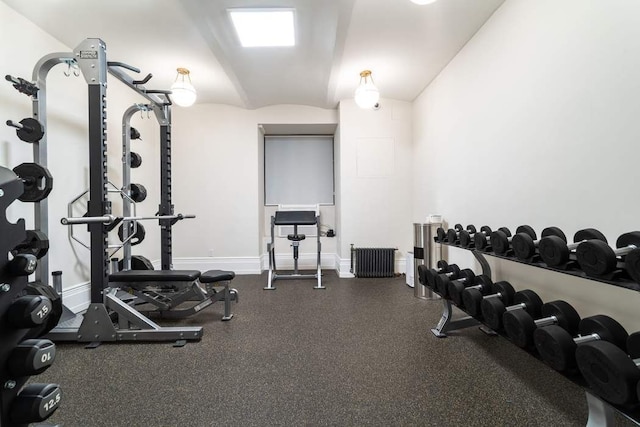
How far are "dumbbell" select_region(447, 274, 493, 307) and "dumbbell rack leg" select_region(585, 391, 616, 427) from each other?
78cm

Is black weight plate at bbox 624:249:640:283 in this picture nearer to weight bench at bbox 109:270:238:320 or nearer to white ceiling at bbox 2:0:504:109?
white ceiling at bbox 2:0:504:109

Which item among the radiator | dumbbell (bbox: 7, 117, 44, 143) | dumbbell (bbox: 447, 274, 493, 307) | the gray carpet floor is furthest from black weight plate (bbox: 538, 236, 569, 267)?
dumbbell (bbox: 7, 117, 44, 143)

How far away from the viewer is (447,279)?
2076 mm

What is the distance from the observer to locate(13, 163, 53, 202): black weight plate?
1.94 meters

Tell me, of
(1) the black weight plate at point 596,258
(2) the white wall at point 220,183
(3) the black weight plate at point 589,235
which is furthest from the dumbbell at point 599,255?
(2) the white wall at point 220,183

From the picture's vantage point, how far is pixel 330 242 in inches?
200

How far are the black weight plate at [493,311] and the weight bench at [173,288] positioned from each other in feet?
6.48

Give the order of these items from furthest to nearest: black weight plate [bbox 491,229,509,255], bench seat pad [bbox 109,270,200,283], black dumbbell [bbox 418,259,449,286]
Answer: bench seat pad [bbox 109,270,200,283] < black dumbbell [bbox 418,259,449,286] < black weight plate [bbox 491,229,509,255]

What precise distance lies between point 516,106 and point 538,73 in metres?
0.25

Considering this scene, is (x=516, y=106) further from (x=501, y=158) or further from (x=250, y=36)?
(x=250, y=36)

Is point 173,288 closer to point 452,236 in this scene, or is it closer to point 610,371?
point 452,236

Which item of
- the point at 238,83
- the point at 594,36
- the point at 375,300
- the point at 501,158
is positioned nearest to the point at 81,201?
the point at 238,83

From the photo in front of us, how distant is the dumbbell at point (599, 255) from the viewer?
3.29 ft

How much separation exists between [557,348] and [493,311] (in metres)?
0.42
